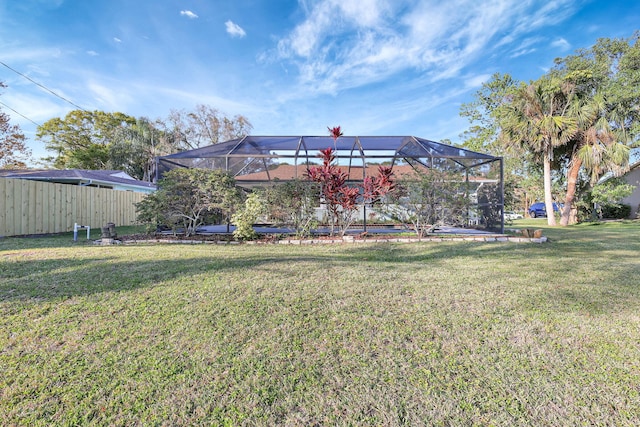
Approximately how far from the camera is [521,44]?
11.2m

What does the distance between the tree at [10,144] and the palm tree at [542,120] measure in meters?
26.4

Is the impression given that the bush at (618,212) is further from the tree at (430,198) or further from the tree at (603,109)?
the tree at (430,198)

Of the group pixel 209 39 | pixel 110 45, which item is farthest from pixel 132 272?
pixel 110 45

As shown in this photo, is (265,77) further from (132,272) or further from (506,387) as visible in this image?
(506,387)

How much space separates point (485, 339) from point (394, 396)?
1.03 meters

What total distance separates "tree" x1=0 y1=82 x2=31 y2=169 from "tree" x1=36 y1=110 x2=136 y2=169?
222 inches

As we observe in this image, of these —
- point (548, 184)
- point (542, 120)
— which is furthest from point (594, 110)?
point (548, 184)

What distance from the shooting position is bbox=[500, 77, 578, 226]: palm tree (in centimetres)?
1249

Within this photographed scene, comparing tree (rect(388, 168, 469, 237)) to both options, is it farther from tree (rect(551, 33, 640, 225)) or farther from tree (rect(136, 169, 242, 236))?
tree (rect(551, 33, 640, 225))

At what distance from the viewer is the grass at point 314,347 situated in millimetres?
1493

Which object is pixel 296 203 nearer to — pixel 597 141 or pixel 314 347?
pixel 314 347

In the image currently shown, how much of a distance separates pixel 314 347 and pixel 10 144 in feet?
86.2

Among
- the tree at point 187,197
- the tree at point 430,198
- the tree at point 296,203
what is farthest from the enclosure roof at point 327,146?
the tree at point 296,203

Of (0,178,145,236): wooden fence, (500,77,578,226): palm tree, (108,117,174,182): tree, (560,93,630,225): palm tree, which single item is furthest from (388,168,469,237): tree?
(108,117,174,182): tree
